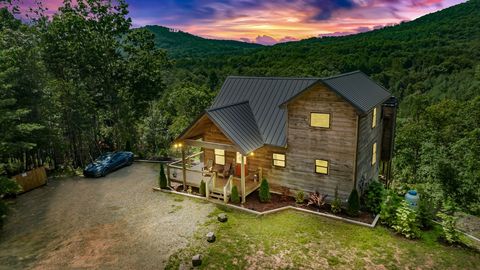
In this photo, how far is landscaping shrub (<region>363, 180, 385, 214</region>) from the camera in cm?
1604

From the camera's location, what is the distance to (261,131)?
18203 millimetres

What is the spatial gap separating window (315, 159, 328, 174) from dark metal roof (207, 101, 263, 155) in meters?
3.23

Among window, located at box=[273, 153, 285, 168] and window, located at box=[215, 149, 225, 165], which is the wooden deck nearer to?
window, located at box=[215, 149, 225, 165]

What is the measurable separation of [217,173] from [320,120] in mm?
7191

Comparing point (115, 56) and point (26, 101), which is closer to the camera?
point (26, 101)

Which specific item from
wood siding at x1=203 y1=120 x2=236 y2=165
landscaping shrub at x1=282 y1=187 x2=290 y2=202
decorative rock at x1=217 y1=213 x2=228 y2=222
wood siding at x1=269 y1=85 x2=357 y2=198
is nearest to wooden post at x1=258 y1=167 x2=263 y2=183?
wood siding at x1=269 y1=85 x2=357 y2=198

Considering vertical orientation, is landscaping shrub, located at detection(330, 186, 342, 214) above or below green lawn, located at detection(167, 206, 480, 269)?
above

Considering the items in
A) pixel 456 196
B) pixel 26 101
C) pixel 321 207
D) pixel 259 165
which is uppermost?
pixel 26 101

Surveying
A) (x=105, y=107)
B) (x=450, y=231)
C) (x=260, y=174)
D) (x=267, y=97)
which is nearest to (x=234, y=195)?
(x=260, y=174)

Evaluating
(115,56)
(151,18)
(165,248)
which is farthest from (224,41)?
(165,248)

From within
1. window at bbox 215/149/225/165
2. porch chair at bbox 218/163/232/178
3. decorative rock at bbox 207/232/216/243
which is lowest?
decorative rock at bbox 207/232/216/243

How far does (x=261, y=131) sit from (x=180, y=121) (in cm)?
2048

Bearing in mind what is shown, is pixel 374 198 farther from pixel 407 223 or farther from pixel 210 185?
pixel 210 185

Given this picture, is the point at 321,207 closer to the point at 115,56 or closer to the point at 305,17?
the point at 115,56
